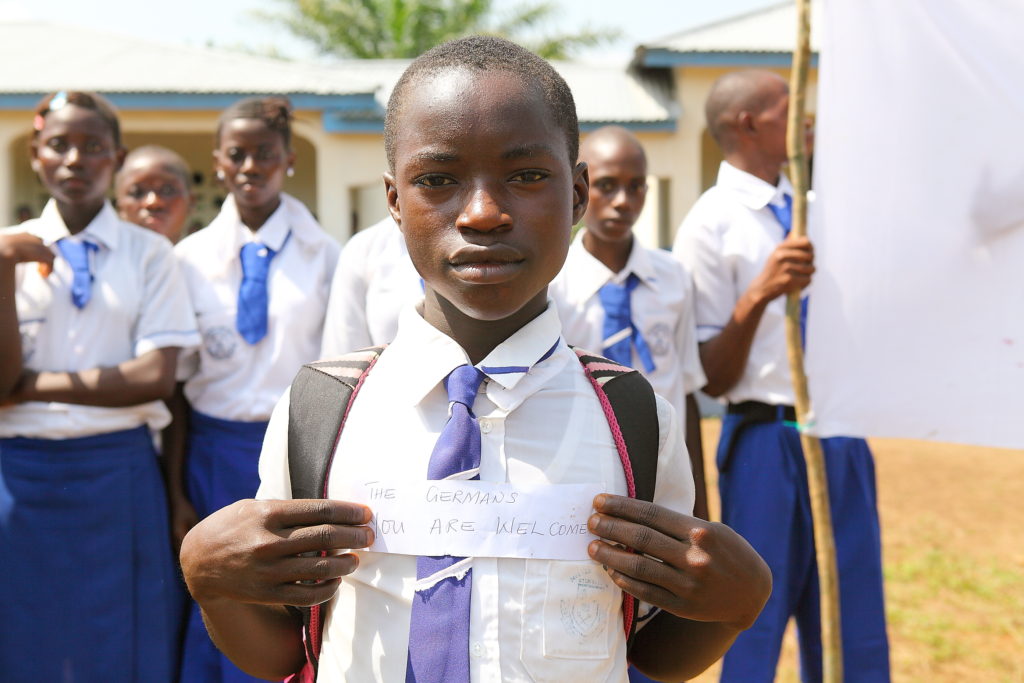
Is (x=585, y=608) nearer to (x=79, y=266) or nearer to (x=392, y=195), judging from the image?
(x=392, y=195)

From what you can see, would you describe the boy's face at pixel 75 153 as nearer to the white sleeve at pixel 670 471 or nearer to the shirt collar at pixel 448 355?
the shirt collar at pixel 448 355

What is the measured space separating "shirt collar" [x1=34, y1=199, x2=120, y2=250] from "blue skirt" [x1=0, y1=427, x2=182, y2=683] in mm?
575

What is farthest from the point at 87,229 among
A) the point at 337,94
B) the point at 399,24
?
the point at 399,24

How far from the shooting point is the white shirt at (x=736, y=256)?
9.61 ft

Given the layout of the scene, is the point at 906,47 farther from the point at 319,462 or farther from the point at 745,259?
the point at 319,462

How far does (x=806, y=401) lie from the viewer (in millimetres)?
2350

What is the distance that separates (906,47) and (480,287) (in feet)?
5.31

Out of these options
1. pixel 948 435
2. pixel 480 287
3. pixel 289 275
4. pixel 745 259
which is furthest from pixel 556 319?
pixel 289 275

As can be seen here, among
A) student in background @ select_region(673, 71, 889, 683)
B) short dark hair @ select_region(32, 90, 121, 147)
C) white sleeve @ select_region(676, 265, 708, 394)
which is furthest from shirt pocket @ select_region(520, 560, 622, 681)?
short dark hair @ select_region(32, 90, 121, 147)

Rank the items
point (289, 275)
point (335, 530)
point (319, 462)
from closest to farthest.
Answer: point (335, 530)
point (319, 462)
point (289, 275)

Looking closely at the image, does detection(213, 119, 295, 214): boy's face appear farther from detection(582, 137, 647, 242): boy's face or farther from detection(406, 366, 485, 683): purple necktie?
detection(406, 366, 485, 683): purple necktie

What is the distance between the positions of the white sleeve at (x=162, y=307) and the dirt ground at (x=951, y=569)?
2586mm

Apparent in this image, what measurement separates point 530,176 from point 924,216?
1472 millimetres

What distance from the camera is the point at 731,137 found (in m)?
3.27
